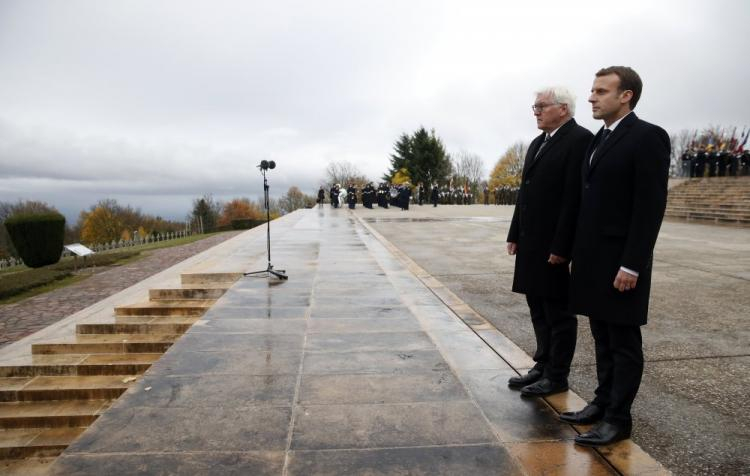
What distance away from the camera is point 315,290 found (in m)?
6.58

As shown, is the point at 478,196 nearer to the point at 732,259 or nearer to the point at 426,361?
the point at 732,259

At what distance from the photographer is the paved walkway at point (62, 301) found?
11.5 meters

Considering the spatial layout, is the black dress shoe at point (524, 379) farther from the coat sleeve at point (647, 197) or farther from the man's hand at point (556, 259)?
the coat sleeve at point (647, 197)

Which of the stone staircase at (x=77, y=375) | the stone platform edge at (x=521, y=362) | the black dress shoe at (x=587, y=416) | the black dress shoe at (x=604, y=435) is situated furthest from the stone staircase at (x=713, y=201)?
the stone staircase at (x=77, y=375)

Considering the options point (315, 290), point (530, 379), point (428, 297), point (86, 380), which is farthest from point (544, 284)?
point (86, 380)

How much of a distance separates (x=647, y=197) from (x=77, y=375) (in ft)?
18.8

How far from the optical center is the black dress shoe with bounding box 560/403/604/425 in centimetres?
280

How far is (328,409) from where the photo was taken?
3.00 metres

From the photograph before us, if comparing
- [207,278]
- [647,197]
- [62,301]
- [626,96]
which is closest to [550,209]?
[647,197]

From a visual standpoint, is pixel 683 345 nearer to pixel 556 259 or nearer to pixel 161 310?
pixel 556 259

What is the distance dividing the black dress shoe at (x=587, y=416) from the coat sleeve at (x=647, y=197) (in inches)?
36.5

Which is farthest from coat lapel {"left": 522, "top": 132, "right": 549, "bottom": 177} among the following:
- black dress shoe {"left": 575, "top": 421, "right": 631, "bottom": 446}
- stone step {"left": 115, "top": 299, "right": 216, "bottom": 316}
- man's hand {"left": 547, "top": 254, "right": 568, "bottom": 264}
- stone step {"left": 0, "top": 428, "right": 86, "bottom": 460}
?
stone step {"left": 115, "top": 299, "right": 216, "bottom": 316}

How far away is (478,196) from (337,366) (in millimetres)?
73387

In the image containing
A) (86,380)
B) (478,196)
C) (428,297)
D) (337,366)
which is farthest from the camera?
(478,196)
